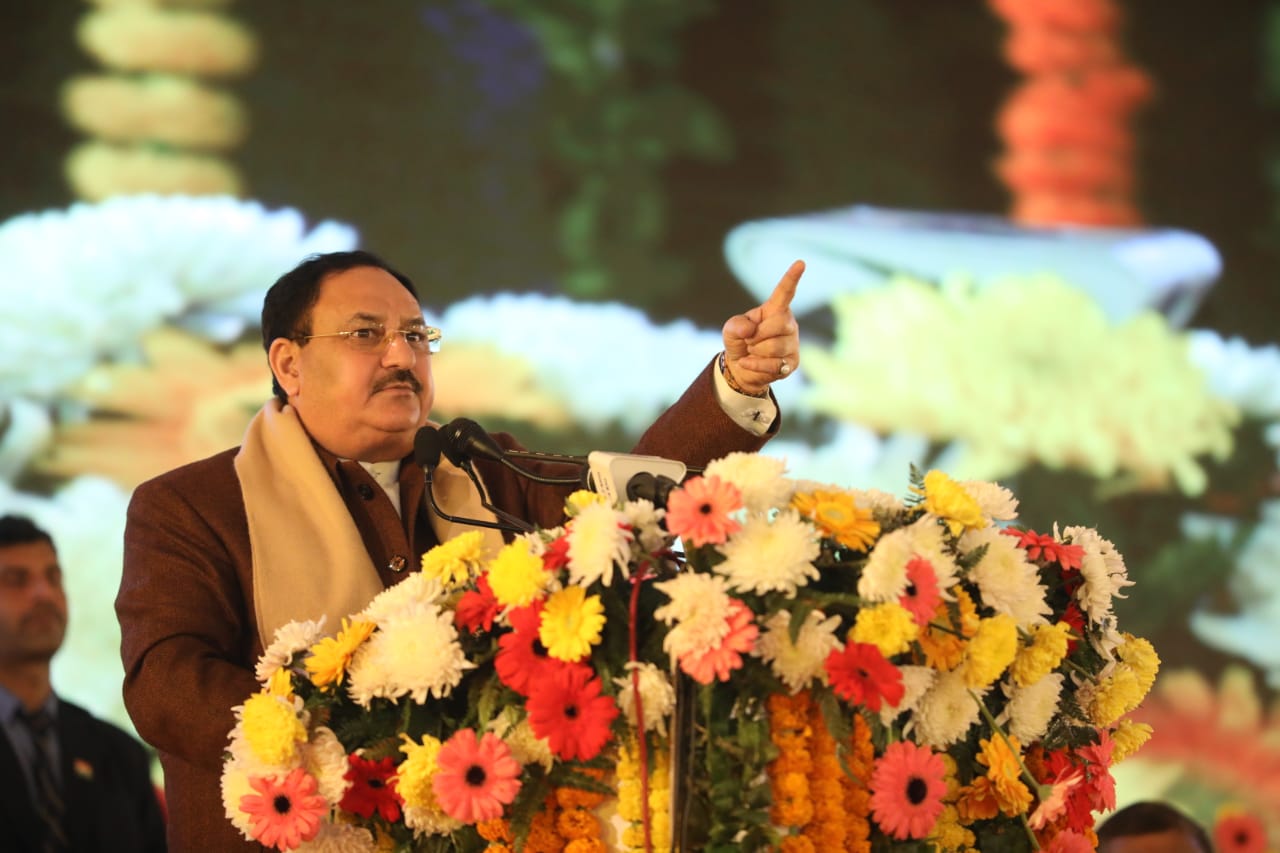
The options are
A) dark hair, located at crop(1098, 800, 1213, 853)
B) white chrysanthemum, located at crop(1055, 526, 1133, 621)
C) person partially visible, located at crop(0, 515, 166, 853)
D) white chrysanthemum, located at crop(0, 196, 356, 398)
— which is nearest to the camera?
white chrysanthemum, located at crop(1055, 526, 1133, 621)

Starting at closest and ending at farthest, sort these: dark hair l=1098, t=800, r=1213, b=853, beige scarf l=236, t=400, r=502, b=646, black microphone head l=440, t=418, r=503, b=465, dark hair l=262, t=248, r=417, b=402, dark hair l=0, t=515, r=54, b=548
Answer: black microphone head l=440, t=418, r=503, b=465 < beige scarf l=236, t=400, r=502, b=646 < dark hair l=262, t=248, r=417, b=402 < dark hair l=1098, t=800, r=1213, b=853 < dark hair l=0, t=515, r=54, b=548

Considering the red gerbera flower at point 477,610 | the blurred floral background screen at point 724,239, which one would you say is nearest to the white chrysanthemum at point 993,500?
the red gerbera flower at point 477,610

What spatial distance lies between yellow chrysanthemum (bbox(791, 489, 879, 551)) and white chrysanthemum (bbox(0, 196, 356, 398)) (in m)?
2.81

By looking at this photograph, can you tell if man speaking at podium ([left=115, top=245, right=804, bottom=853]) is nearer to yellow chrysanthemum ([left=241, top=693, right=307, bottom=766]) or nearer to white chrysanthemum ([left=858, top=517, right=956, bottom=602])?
yellow chrysanthemum ([left=241, top=693, right=307, bottom=766])

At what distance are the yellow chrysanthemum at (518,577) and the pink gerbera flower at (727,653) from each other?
0.18m

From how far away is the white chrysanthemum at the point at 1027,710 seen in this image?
5.30ft

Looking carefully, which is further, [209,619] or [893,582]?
[209,619]

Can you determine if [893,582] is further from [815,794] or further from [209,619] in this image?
[209,619]

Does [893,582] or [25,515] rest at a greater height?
[25,515]

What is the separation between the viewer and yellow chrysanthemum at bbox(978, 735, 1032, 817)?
1546mm

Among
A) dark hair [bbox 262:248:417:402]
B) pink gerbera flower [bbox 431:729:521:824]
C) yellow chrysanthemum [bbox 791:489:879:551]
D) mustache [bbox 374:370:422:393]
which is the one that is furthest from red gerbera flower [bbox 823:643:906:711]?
dark hair [bbox 262:248:417:402]

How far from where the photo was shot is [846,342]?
4441 mm

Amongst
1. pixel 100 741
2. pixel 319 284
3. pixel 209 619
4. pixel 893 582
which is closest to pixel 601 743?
pixel 893 582

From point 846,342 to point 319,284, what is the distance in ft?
7.70
